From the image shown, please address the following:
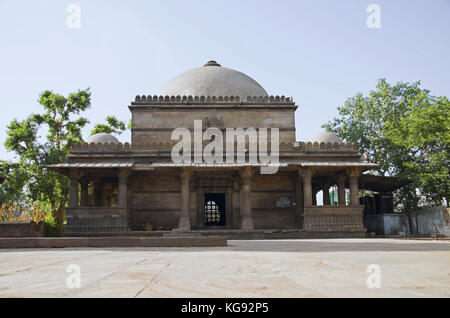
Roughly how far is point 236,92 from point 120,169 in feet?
28.5

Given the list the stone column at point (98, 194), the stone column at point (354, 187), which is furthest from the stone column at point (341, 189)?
the stone column at point (98, 194)

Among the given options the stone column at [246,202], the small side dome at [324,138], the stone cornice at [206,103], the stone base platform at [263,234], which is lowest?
the stone base platform at [263,234]

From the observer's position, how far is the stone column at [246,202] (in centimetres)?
1600

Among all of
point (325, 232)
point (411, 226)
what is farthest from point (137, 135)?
point (411, 226)

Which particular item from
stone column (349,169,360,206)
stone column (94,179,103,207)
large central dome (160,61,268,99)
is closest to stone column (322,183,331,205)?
stone column (349,169,360,206)

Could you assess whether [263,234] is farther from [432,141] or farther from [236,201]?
[432,141]

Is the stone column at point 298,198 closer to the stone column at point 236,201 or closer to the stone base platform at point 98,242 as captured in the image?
the stone column at point 236,201

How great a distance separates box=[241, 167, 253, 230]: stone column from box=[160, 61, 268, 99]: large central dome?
20.5 feet

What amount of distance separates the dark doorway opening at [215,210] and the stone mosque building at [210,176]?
0.18ft

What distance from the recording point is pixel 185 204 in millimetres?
16156

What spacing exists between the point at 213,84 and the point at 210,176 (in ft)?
20.6

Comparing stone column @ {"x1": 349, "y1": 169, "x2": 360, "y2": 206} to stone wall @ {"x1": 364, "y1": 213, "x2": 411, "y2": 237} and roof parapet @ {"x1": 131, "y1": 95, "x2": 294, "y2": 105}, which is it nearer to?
stone wall @ {"x1": 364, "y1": 213, "x2": 411, "y2": 237}

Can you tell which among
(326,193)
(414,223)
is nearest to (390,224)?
(414,223)

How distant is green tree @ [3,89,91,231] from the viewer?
75.6ft
